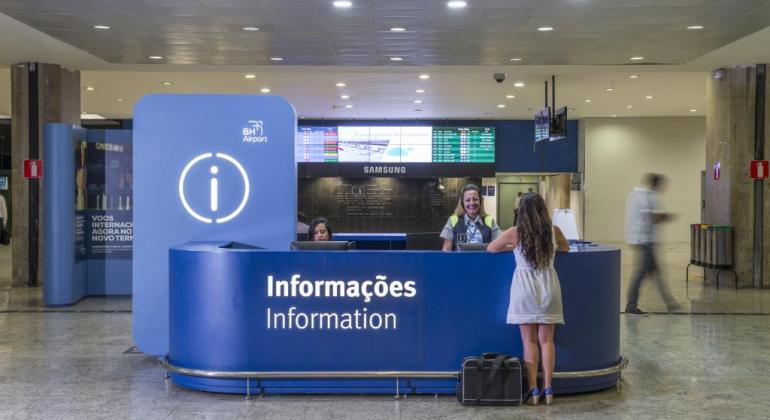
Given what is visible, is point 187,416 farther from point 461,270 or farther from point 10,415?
point 461,270

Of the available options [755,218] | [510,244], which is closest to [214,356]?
[510,244]

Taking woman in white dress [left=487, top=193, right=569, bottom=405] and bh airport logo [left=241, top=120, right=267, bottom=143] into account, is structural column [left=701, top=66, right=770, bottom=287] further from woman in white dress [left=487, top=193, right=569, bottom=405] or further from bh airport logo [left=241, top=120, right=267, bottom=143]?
bh airport logo [left=241, top=120, right=267, bottom=143]

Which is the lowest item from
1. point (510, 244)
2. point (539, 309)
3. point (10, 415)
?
point (10, 415)

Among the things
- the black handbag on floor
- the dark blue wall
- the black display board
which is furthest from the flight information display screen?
the black handbag on floor

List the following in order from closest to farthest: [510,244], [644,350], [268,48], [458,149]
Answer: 1. [510,244]
2. [644,350]
3. [268,48]
4. [458,149]

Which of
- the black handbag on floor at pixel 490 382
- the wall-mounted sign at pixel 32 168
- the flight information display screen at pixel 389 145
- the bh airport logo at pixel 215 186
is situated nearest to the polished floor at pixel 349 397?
the black handbag on floor at pixel 490 382

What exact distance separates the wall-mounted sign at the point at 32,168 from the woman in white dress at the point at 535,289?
865cm

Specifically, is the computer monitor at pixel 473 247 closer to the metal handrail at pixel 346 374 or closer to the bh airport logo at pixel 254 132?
the metal handrail at pixel 346 374

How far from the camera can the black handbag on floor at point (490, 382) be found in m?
5.27

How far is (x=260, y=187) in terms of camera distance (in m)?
6.38

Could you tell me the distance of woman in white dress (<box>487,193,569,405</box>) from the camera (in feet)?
17.1

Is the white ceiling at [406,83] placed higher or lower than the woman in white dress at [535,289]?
higher

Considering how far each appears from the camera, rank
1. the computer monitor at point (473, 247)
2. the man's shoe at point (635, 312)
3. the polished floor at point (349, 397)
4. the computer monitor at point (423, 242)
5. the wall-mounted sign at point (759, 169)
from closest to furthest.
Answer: the polished floor at point (349, 397) < the computer monitor at point (473, 247) < the computer monitor at point (423, 242) < the man's shoe at point (635, 312) < the wall-mounted sign at point (759, 169)

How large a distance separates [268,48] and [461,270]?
225 inches
